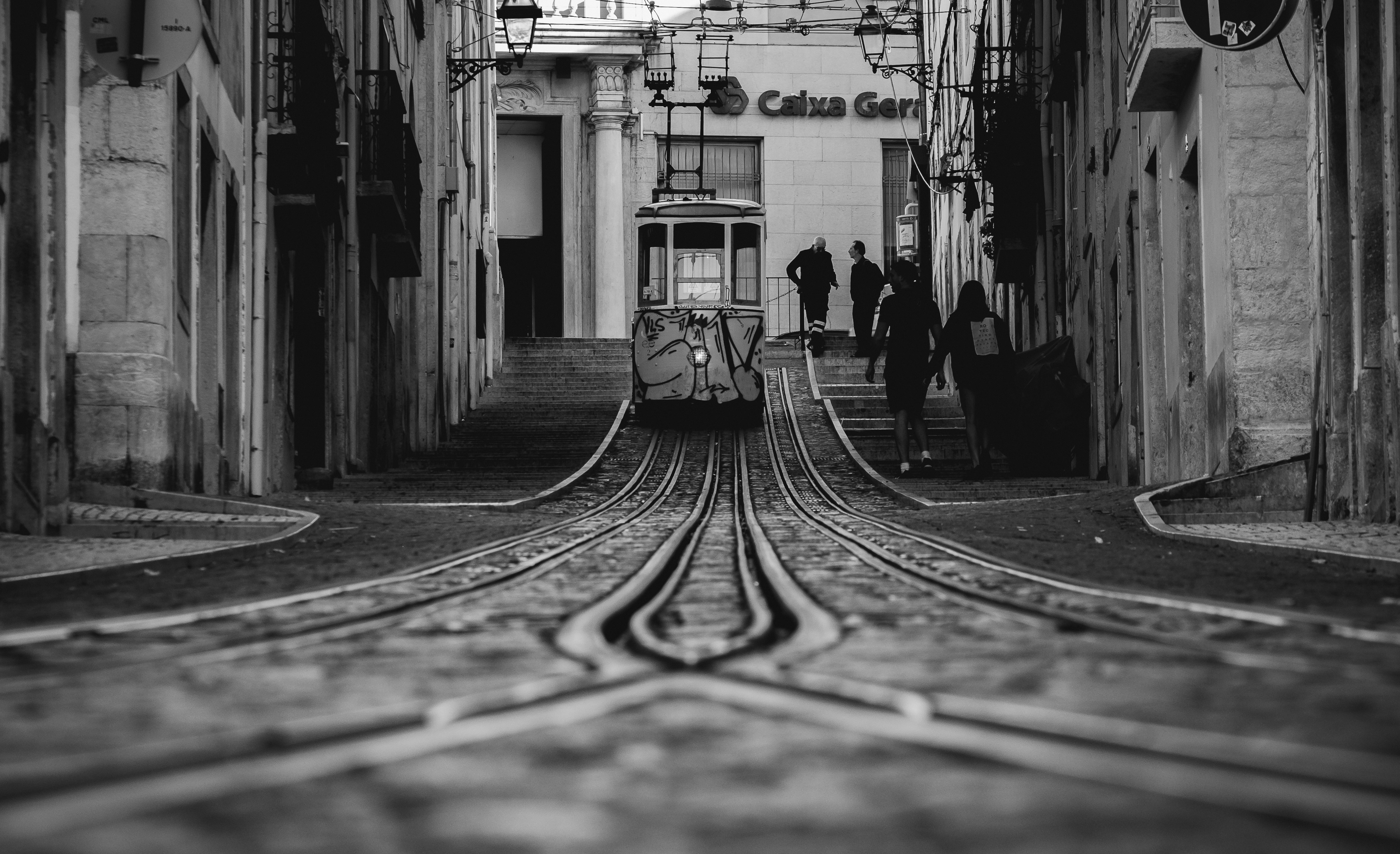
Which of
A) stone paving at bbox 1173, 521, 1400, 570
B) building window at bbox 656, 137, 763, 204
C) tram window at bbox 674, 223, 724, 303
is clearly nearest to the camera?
stone paving at bbox 1173, 521, 1400, 570

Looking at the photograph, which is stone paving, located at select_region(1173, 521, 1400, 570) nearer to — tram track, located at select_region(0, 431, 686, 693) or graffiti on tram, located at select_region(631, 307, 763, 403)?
tram track, located at select_region(0, 431, 686, 693)

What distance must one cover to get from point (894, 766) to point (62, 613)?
3514mm

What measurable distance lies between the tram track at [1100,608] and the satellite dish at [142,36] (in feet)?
15.2

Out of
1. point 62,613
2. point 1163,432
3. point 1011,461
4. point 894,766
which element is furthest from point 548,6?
point 894,766

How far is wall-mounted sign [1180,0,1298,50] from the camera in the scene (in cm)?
1048

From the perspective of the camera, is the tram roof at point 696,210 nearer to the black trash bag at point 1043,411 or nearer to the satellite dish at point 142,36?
the black trash bag at point 1043,411

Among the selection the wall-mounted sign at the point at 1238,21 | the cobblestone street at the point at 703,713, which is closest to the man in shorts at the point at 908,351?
the wall-mounted sign at the point at 1238,21

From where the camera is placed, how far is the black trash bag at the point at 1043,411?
18703 millimetres

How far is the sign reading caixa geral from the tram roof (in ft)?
67.8

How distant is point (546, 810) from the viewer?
7.46 ft

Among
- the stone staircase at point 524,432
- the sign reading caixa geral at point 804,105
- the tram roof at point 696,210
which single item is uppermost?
the sign reading caixa geral at point 804,105

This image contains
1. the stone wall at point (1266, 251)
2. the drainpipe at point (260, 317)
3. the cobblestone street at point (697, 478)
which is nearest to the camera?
the cobblestone street at point (697, 478)

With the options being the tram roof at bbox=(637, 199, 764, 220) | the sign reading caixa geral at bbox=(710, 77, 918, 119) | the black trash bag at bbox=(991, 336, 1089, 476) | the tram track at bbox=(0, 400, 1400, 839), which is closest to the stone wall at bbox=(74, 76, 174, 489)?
the tram track at bbox=(0, 400, 1400, 839)

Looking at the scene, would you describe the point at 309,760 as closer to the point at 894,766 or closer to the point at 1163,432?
the point at 894,766
